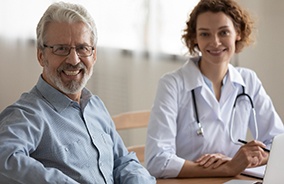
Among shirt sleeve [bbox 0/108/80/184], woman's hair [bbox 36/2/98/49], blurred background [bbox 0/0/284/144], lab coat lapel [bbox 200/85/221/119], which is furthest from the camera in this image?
blurred background [bbox 0/0/284/144]

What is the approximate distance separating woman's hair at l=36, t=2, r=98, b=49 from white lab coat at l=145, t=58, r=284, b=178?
609mm

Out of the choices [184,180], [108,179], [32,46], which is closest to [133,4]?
[32,46]

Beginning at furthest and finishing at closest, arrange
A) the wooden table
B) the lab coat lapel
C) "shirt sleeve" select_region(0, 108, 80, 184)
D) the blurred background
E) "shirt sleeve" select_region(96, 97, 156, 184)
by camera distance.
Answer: the blurred background → the lab coat lapel → the wooden table → "shirt sleeve" select_region(96, 97, 156, 184) → "shirt sleeve" select_region(0, 108, 80, 184)

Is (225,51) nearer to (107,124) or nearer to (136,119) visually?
(136,119)

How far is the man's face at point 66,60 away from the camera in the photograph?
180cm

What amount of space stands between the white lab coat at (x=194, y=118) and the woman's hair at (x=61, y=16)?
609mm

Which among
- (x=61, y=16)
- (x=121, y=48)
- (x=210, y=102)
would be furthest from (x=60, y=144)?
(x=121, y=48)

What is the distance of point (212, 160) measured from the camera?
2240 mm

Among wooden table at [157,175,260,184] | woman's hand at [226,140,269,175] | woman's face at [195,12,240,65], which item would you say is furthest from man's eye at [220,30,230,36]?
wooden table at [157,175,260,184]

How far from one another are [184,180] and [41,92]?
2.10 ft

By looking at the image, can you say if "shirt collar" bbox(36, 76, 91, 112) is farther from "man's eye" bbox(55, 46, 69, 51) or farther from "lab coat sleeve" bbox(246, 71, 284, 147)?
"lab coat sleeve" bbox(246, 71, 284, 147)

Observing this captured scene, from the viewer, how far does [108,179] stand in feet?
6.17

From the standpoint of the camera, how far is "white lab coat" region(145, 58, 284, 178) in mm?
2318

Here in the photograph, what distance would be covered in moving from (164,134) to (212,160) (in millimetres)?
206
